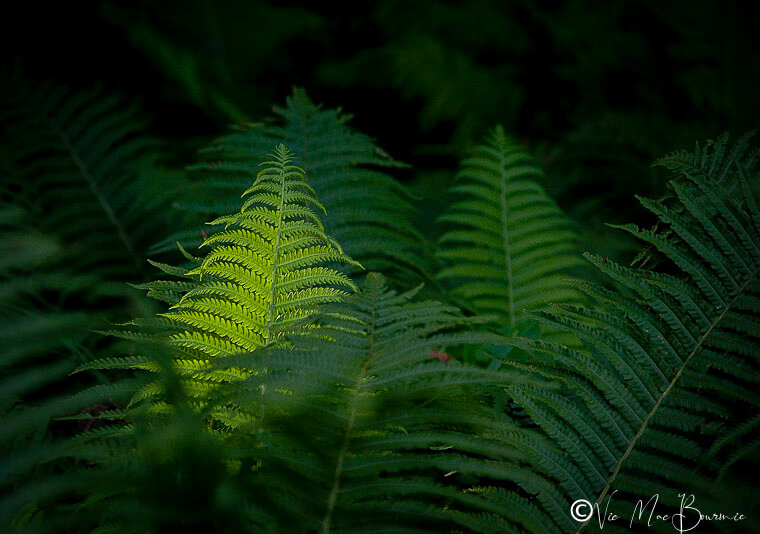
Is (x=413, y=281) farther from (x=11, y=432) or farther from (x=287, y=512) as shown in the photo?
(x=11, y=432)

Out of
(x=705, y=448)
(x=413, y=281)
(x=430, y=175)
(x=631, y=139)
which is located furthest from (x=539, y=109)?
(x=705, y=448)

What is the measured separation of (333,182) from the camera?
5.03ft

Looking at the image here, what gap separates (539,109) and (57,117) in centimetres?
291

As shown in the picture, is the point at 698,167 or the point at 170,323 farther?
the point at 698,167

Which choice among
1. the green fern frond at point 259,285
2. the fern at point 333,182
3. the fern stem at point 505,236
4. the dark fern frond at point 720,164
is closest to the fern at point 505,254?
the fern stem at point 505,236

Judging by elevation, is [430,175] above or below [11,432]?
above

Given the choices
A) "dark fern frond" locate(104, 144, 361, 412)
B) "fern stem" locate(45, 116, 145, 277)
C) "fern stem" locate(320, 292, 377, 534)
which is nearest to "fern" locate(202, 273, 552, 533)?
"fern stem" locate(320, 292, 377, 534)

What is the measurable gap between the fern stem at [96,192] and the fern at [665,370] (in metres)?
1.38

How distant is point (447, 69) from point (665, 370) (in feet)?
9.99

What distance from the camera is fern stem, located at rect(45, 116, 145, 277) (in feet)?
6.02

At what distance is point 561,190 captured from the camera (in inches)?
105

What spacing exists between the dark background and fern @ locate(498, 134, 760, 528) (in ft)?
5.35

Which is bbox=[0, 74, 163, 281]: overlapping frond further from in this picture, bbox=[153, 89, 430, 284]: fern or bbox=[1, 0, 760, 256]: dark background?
bbox=[1, 0, 760, 256]: dark background

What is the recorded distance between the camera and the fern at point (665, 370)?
888 millimetres
